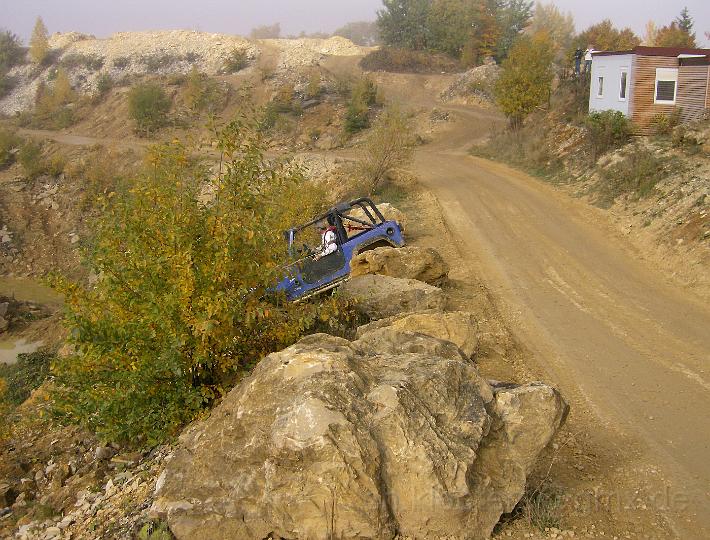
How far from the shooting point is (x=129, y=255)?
7.00 meters

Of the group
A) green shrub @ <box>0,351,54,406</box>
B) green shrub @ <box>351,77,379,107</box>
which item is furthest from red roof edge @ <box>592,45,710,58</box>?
green shrub @ <box>0,351,54,406</box>

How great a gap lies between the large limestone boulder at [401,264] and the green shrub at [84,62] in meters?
55.0

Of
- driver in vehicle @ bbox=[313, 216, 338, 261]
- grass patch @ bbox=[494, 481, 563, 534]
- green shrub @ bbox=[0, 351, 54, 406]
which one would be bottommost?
green shrub @ bbox=[0, 351, 54, 406]

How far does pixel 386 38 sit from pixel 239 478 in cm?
6271

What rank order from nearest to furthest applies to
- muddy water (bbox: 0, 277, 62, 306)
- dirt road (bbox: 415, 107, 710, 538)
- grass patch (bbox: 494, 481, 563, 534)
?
grass patch (bbox: 494, 481, 563, 534) → dirt road (bbox: 415, 107, 710, 538) → muddy water (bbox: 0, 277, 62, 306)

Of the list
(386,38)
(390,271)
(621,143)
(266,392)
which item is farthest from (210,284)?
(386,38)

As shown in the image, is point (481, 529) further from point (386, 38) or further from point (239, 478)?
point (386, 38)

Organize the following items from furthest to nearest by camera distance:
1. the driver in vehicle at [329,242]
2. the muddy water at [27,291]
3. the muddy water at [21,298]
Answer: the muddy water at [27,291]
the muddy water at [21,298]
the driver in vehicle at [329,242]

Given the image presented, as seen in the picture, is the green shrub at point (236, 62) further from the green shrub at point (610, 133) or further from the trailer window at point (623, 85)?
the green shrub at point (610, 133)

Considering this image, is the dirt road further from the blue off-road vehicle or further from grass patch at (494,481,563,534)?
the blue off-road vehicle

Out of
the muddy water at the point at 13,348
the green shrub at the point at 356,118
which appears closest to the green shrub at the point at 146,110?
the green shrub at the point at 356,118

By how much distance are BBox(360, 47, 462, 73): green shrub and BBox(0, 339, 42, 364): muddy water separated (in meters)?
40.3

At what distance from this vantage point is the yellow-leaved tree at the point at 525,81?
3019 cm

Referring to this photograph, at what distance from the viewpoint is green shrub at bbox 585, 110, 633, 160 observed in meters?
23.3
